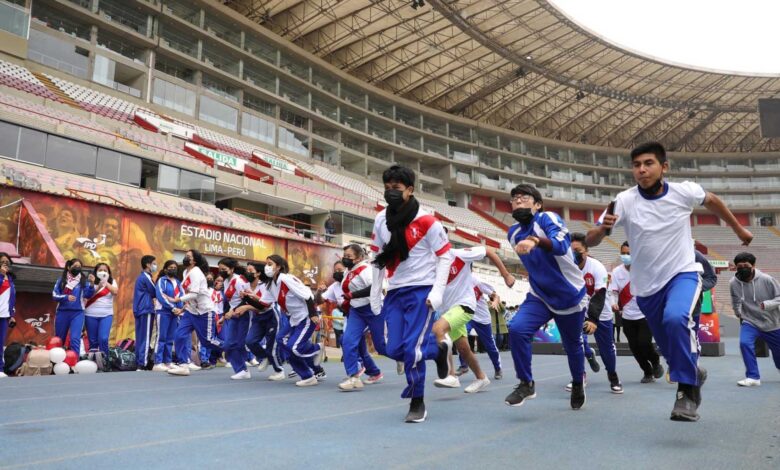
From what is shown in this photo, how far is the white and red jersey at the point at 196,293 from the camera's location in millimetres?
8805

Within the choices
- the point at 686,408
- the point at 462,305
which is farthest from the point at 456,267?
the point at 686,408

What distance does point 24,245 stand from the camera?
13617 millimetres

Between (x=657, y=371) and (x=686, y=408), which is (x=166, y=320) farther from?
(x=686, y=408)

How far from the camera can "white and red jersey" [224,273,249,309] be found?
9.09 m

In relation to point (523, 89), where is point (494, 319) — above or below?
below

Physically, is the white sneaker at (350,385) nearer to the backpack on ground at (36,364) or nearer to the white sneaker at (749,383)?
the white sneaker at (749,383)

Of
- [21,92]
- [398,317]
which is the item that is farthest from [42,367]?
[21,92]

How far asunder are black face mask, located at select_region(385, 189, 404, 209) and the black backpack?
793 cm

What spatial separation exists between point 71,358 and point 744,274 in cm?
1035

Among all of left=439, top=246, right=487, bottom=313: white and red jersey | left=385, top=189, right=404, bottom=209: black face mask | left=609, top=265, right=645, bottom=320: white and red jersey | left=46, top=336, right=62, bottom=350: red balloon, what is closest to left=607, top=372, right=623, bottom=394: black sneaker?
left=609, top=265, right=645, bottom=320: white and red jersey

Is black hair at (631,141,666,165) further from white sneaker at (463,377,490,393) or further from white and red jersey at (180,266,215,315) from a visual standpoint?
white and red jersey at (180,266,215,315)

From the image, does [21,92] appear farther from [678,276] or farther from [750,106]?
[750,106]

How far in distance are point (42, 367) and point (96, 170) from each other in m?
11.9

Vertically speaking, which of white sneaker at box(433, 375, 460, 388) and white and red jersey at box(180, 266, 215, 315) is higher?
white and red jersey at box(180, 266, 215, 315)
